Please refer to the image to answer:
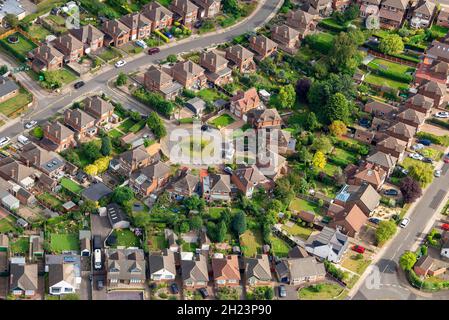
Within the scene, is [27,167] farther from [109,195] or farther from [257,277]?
[257,277]

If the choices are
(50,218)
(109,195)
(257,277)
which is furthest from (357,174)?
(50,218)

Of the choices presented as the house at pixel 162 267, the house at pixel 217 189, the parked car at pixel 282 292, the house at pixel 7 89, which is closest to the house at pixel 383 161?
the house at pixel 217 189

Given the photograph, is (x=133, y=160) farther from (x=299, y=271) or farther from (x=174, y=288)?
(x=299, y=271)

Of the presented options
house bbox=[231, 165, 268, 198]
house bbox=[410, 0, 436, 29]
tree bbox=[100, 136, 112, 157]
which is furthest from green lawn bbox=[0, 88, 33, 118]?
house bbox=[410, 0, 436, 29]

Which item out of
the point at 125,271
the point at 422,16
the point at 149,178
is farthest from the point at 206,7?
the point at 125,271

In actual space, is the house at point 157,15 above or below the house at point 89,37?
above

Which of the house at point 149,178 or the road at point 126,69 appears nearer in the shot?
the house at point 149,178

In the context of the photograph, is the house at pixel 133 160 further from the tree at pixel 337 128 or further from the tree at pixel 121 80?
the tree at pixel 337 128
